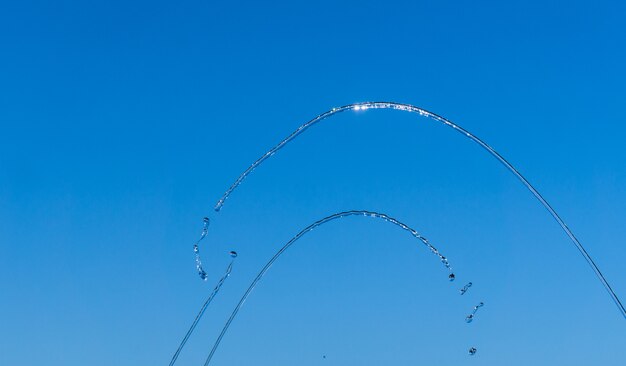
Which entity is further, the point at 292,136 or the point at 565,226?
the point at 292,136

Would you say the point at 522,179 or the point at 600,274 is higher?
the point at 522,179

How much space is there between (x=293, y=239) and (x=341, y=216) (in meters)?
3.12

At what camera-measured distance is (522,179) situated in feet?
118

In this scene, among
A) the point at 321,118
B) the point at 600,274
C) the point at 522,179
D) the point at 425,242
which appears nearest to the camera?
the point at 600,274

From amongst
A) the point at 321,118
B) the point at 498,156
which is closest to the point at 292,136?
the point at 321,118

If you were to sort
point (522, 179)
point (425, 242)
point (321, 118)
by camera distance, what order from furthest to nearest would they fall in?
1. point (425, 242)
2. point (321, 118)
3. point (522, 179)

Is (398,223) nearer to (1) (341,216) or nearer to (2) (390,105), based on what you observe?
(1) (341,216)

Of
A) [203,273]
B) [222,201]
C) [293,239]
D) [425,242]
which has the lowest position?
[203,273]

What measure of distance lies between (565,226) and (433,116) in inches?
328

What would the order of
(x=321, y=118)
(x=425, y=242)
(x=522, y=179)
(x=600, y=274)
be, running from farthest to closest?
(x=425, y=242), (x=321, y=118), (x=522, y=179), (x=600, y=274)

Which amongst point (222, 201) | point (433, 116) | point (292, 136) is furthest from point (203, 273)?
point (433, 116)

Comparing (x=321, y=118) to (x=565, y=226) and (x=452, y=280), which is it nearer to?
(x=452, y=280)

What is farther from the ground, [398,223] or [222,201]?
[398,223]

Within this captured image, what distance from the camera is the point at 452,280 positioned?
3625cm
